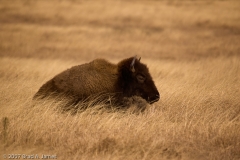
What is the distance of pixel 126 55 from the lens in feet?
63.9

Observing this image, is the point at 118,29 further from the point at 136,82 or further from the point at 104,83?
the point at 104,83

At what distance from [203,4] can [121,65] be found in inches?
773

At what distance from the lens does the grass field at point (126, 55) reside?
241 inches

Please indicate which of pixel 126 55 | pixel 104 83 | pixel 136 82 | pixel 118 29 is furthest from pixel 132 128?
pixel 118 29

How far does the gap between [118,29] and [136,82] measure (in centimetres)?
1519

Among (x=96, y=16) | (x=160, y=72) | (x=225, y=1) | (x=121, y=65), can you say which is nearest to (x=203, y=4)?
(x=225, y=1)

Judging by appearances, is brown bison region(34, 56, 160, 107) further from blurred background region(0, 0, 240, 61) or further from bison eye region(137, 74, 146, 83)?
blurred background region(0, 0, 240, 61)

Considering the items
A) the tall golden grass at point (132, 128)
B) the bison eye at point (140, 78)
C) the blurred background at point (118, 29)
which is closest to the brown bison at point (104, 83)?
the bison eye at point (140, 78)

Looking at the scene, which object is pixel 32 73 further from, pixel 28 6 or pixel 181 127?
pixel 28 6

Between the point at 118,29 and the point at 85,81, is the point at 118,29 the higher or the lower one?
the higher one

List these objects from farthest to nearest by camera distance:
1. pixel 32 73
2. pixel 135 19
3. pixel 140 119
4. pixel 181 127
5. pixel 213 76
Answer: pixel 135 19 → pixel 32 73 → pixel 213 76 → pixel 140 119 → pixel 181 127

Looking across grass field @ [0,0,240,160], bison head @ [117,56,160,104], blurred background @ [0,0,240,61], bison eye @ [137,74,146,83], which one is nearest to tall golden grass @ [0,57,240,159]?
grass field @ [0,0,240,160]

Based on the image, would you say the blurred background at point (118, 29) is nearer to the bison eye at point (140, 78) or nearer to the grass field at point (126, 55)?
the grass field at point (126, 55)

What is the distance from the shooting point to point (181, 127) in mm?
6863
